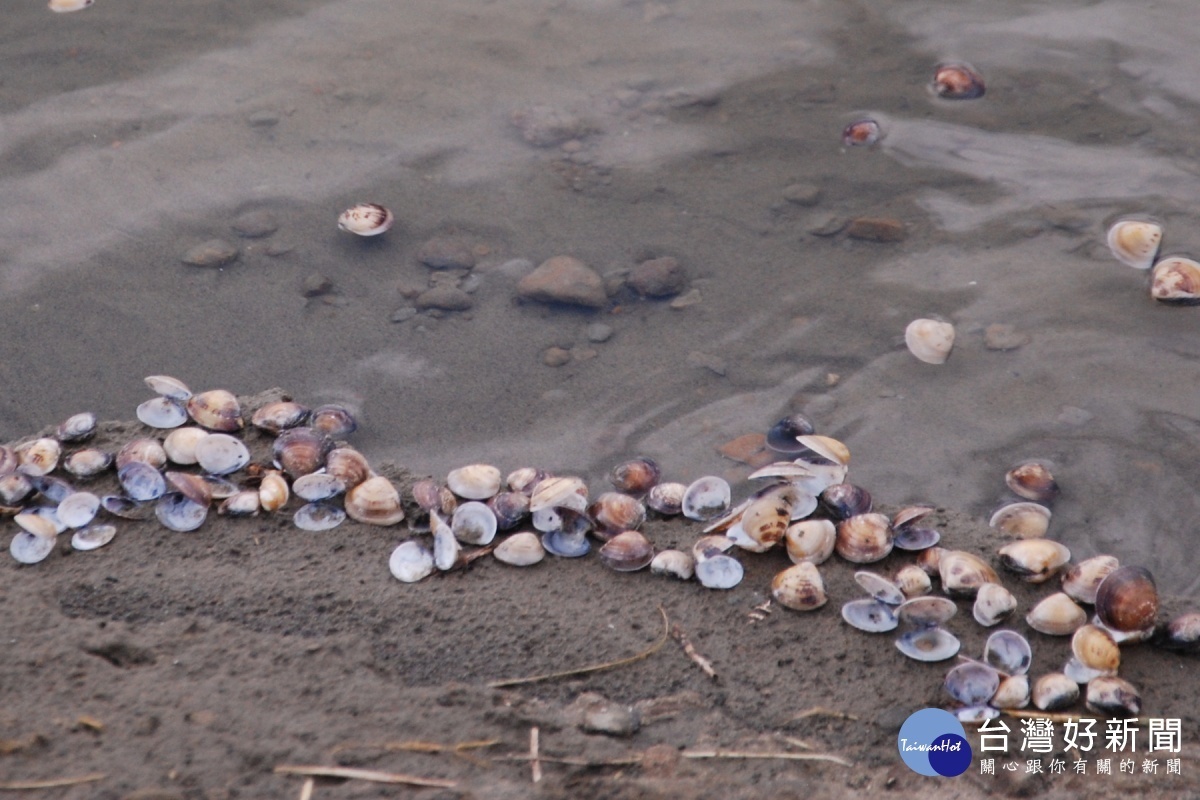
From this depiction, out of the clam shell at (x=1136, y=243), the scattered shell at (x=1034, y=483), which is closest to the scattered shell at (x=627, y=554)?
the scattered shell at (x=1034, y=483)

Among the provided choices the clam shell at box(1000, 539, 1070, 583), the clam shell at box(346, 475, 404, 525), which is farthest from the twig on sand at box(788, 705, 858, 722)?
the clam shell at box(346, 475, 404, 525)

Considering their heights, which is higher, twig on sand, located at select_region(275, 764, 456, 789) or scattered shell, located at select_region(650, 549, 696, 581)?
twig on sand, located at select_region(275, 764, 456, 789)

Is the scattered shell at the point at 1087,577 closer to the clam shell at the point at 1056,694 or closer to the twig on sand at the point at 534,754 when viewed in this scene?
the clam shell at the point at 1056,694

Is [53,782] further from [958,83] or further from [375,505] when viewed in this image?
[958,83]

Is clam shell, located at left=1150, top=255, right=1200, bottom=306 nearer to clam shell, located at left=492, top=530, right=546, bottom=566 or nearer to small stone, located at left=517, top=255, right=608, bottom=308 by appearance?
small stone, located at left=517, top=255, right=608, bottom=308

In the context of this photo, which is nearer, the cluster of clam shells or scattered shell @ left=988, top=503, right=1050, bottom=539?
scattered shell @ left=988, top=503, right=1050, bottom=539

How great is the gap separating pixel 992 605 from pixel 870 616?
1.08 feet

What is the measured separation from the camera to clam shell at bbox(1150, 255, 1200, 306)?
361cm

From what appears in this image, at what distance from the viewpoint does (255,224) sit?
13.6ft

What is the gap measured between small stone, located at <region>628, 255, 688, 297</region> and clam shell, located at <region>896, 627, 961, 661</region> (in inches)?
74.9

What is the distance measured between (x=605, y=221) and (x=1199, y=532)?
8.54 ft

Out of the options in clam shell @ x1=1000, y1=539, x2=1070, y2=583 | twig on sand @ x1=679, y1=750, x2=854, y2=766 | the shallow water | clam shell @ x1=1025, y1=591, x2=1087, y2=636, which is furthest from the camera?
the shallow water

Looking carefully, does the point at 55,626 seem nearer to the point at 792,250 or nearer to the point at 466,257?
the point at 466,257

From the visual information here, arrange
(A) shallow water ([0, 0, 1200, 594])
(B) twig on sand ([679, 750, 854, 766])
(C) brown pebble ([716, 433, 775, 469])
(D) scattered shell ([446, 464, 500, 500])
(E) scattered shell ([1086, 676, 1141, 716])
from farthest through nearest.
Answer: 1. (A) shallow water ([0, 0, 1200, 594])
2. (C) brown pebble ([716, 433, 775, 469])
3. (D) scattered shell ([446, 464, 500, 500])
4. (E) scattered shell ([1086, 676, 1141, 716])
5. (B) twig on sand ([679, 750, 854, 766])
